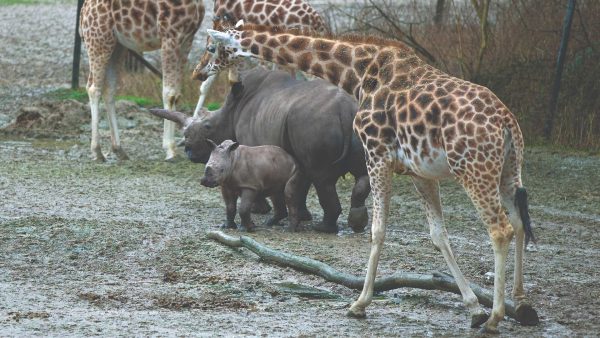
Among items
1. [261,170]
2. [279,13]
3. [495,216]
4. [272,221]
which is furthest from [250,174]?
[279,13]

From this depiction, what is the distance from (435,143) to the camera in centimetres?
757

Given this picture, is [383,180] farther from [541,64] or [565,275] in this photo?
[541,64]

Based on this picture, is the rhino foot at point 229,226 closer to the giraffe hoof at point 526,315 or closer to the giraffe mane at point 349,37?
the giraffe mane at point 349,37

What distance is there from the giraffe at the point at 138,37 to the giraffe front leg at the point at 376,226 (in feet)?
25.0

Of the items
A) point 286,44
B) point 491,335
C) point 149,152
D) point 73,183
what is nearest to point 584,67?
point 149,152

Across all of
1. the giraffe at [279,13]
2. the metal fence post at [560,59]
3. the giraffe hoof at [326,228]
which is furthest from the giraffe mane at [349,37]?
the metal fence post at [560,59]

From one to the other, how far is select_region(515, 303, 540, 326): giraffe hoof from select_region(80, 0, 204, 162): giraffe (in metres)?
8.15

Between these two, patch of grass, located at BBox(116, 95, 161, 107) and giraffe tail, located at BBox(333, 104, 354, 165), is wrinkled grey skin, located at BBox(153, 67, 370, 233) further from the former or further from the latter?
patch of grass, located at BBox(116, 95, 161, 107)

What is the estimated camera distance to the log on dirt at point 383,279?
785 centimetres

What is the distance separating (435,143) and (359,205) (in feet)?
11.0

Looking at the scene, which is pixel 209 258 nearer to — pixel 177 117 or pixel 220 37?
pixel 220 37

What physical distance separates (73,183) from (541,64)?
6792 mm

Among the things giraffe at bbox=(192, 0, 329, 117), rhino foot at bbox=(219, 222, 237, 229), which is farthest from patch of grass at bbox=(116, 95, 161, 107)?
rhino foot at bbox=(219, 222, 237, 229)

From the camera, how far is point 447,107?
24.8 feet
